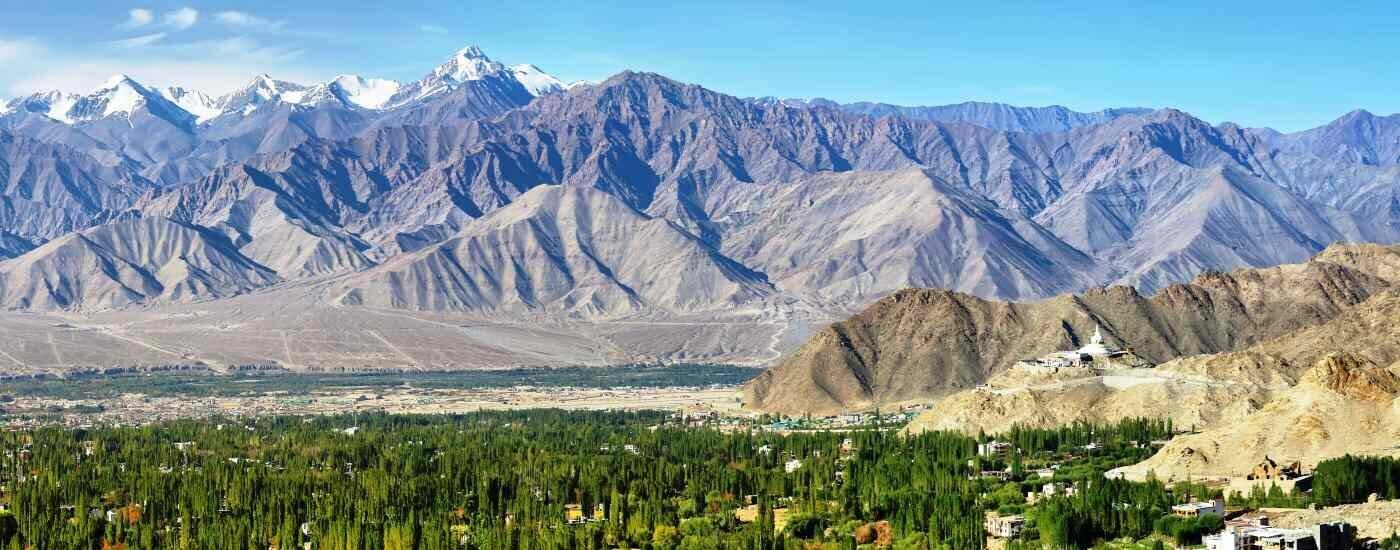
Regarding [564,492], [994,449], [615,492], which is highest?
[994,449]

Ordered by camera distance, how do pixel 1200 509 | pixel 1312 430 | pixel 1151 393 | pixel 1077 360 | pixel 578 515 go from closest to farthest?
pixel 1200 509 < pixel 1312 430 < pixel 578 515 < pixel 1151 393 < pixel 1077 360

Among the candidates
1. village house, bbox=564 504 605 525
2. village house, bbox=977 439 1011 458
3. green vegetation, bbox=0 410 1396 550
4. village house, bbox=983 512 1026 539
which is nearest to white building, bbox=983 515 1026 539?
village house, bbox=983 512 1026 539

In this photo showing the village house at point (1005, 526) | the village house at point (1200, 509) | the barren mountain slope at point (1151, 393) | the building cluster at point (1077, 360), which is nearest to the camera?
the village house at point (1200, 509)

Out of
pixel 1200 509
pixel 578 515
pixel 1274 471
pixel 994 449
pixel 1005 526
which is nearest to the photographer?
pixel 1200 509

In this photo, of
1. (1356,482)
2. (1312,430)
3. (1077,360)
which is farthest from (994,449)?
(1356,482)

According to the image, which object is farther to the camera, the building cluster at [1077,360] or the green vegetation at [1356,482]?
the building cluster at [1077,360]

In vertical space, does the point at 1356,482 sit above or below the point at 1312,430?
below

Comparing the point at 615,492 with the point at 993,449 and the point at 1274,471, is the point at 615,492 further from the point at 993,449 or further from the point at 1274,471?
the point at 1274,471

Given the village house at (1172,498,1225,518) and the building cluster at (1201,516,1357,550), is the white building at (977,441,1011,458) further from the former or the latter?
the building cluster at (1201,516,1357,550)

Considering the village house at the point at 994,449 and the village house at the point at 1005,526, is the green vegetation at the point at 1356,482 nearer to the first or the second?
the village house at the point at 1005,526

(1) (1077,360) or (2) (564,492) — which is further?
(1) (1077,360)

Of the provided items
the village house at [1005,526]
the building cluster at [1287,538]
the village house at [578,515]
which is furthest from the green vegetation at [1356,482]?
the village house at [578,515]

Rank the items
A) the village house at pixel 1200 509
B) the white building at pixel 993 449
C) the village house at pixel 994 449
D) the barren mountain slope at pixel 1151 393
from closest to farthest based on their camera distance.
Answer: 1. the village house at pixel 1200 509
2. the village house at pixel 994 449
3. the white building at pixel 993 449
4. the barren mountain slope at pixel 1151 393

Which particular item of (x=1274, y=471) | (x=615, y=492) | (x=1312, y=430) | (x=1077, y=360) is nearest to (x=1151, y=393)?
(x=1077, y=360)
